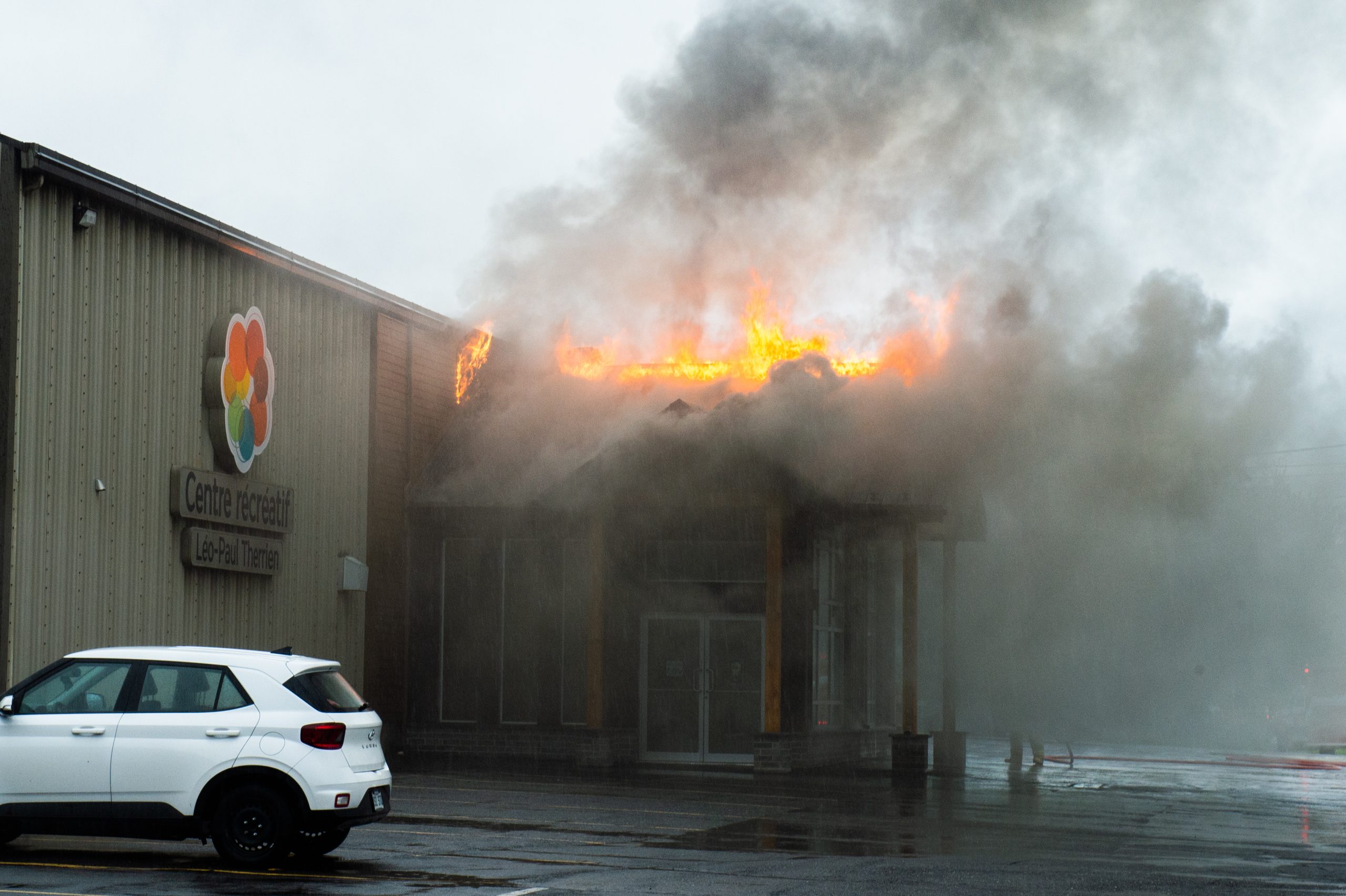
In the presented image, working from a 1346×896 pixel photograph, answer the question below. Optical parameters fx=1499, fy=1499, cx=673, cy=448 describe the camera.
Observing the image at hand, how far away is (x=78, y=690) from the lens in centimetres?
1041

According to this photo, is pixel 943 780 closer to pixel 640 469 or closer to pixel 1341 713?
pixel 640 469

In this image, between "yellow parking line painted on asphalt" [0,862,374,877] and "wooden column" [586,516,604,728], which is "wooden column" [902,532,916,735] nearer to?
"wooden column" [586,516,604,728]

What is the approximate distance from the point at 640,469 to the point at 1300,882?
37.6ft

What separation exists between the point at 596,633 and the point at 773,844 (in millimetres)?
8485

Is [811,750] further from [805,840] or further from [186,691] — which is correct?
[186,691]

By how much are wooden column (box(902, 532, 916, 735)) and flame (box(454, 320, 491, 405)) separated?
24.9 feet

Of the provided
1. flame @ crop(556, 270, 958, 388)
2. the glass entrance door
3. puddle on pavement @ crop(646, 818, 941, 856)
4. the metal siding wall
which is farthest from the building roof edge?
puddle on pavement @ crop(646, 818, 941, 856)

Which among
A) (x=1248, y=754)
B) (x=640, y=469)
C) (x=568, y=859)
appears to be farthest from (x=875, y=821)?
(x=1248, y=754)

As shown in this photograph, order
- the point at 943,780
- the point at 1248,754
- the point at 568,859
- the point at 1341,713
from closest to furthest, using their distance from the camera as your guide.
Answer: the point at 568,859 < the point at 943,780 < the point at 1248,754 < the point at 1341,713

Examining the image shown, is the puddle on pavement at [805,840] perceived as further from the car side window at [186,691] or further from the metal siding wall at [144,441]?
the metal siding wall at [144,441]

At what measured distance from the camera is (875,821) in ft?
48.4

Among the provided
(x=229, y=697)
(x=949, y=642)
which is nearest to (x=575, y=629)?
(x=949, y=642)

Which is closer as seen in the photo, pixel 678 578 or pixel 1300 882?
pixel 1300 882

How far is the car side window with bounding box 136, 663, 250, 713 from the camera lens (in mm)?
10344
